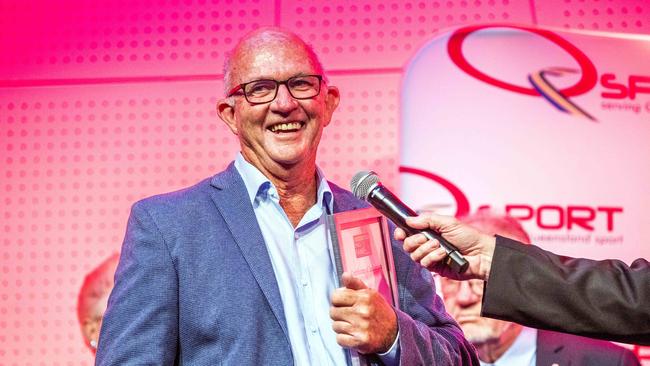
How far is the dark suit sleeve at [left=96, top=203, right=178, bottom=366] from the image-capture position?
1.59 m

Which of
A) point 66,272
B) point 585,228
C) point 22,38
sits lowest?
point 66,272

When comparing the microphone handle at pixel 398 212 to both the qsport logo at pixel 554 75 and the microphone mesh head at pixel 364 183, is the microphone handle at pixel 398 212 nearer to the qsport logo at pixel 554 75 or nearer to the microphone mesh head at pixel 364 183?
the microphone mesh head at pixel 364 183

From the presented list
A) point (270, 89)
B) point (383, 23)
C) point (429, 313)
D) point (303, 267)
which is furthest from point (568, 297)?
point (383, 23)

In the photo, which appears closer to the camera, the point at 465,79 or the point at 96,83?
the point at 465,79

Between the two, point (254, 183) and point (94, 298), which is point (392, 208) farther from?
point (94, 298)

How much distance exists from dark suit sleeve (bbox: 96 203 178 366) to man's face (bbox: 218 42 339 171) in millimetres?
345

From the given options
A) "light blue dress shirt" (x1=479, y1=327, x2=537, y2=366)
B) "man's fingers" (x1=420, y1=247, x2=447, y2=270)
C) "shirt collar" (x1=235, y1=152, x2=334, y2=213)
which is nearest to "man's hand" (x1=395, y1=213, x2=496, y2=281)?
"man's fingers" (x1=420, y1=247, x2=447, y2=270)

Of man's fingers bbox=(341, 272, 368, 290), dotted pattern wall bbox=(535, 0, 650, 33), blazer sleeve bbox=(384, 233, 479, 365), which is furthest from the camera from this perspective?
dotted pattern wall bbox=(535, 0, 650, 33)

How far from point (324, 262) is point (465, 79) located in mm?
1085

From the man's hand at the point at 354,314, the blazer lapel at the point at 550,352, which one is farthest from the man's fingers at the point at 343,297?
the blazer lapel at the point at 550,352

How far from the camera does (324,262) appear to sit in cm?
184

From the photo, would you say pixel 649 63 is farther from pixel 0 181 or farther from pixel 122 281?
pixel 0 181

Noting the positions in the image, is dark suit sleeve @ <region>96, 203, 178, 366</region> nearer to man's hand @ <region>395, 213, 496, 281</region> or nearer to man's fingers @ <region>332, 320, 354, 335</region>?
man's fingers @ <region>332, 320, 354, 335</region>

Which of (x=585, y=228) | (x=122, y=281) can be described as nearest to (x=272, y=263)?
(x=122, y=281)
